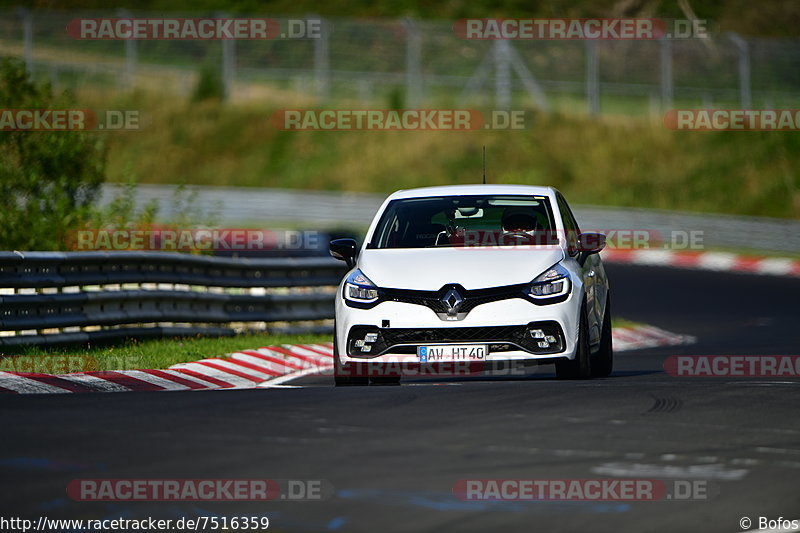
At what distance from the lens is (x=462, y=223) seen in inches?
510

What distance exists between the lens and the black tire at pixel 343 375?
38.9ft

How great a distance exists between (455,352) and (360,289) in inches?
37.8

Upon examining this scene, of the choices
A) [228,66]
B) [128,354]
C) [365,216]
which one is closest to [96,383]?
[128,354]

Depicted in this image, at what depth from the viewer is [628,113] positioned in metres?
48.4

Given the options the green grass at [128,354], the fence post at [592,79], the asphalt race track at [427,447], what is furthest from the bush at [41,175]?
the fence post at [592,79]

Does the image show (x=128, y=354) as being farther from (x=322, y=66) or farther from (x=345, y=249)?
(x=322, y=66)

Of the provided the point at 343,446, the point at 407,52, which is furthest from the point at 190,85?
the point at 343,446

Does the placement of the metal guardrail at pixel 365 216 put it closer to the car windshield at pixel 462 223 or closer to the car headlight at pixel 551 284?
the car windshield at pixel 462 223

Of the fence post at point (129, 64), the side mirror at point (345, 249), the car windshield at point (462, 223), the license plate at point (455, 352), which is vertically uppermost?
the fence post at point (129, 64)

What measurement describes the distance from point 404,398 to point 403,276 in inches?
67.6

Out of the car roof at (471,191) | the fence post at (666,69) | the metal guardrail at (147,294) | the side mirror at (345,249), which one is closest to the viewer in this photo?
the side mirror at (345,249)

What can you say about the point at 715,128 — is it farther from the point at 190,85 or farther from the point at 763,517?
the point at 763,517

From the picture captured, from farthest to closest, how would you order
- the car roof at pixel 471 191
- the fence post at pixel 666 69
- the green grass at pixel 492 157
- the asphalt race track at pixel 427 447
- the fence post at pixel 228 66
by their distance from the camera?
the fence post at pixel 228 66
the green grass at pixel 492 157
the fence post at pixel 666 69
the car roof at pixel 471 191
the asphalt race track at pixel 427 447

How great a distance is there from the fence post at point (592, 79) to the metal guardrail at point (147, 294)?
2562cm
